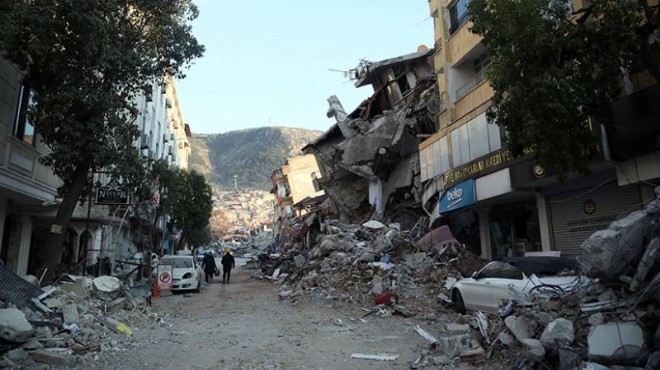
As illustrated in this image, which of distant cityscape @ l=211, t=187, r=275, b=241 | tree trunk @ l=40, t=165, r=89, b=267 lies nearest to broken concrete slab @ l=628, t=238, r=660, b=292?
tree trunk @ l=40, t=165, r=89, b=267

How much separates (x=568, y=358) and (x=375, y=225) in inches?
665

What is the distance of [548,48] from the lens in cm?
923

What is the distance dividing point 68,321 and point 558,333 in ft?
28.8

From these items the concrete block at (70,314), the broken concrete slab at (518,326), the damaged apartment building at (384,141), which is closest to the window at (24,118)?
the concrete block at (70,314)

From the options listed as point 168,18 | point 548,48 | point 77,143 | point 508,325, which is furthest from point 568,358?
point 168,18

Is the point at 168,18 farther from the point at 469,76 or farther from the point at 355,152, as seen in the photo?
the point at 355,152

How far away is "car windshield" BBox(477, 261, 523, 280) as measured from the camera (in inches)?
397

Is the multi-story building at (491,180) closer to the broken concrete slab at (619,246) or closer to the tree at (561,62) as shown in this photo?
the tree at (561,62)

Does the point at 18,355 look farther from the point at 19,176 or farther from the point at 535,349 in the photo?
the point at 535,349

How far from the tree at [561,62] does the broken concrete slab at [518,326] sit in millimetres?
3990

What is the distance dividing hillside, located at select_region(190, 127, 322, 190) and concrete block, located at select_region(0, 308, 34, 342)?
148404 millimetres

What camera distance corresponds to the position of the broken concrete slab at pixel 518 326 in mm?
6846

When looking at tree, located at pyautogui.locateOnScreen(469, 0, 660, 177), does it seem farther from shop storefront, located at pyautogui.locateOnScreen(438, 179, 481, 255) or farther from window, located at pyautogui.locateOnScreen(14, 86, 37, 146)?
window, located at pyautogui.locateOnScreen(14, 86, 37, 146)

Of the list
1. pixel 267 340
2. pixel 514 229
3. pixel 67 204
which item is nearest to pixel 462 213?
pixel 514 229
